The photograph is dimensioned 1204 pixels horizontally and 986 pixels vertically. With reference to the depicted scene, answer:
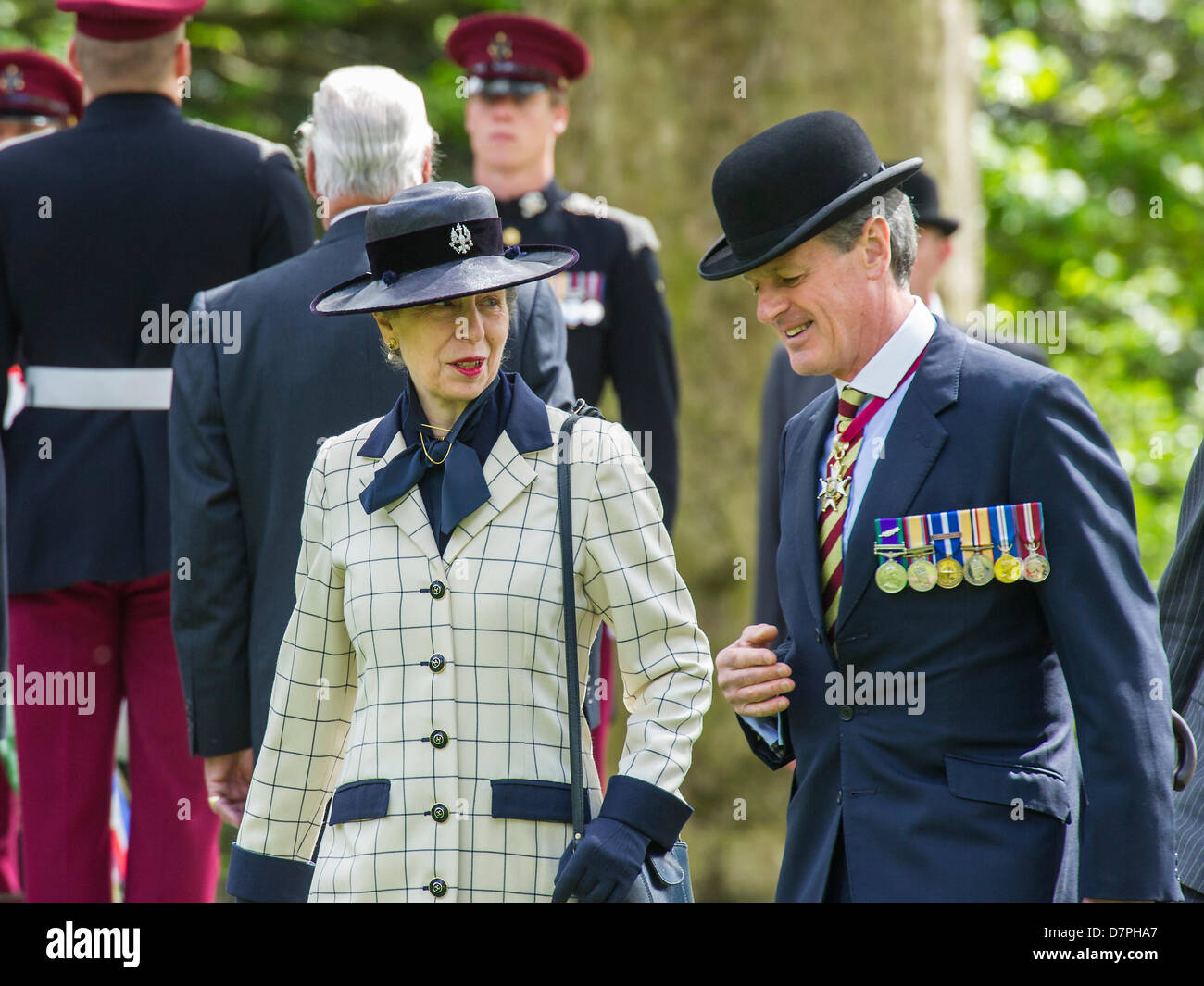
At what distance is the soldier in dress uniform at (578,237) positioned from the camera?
5.16 m

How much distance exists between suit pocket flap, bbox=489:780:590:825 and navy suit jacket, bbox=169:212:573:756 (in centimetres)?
99

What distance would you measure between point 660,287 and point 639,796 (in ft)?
9.03

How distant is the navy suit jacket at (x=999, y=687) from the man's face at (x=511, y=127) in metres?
2.63

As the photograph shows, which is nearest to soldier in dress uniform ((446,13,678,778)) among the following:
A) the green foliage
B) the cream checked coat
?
the cream checked coat

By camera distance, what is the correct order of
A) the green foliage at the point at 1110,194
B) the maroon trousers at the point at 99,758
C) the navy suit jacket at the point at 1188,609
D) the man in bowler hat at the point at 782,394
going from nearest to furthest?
the navy suit jacket at the point at 1188,609 < the maroon trousers at the point at 99,758 < the man in bowler hat at the point at 782,394 < the green foliage at the point at 1110,194

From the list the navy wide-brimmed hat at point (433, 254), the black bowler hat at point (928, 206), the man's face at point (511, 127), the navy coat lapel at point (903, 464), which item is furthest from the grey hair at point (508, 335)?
the black bowler hat at point (928, 206)

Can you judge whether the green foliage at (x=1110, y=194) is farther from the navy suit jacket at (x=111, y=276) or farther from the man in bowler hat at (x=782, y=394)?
the navy suit jacket at (x=111, y=276)

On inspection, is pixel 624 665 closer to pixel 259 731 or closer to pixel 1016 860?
pixel 1016 860

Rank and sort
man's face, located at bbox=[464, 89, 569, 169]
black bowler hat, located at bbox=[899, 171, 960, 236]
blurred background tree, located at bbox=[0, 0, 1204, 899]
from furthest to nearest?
blurred background tree, located at bbox=[0, 0, 1204, 899], black bowler hat, located at bbox=[899, 171, 960, 236], man's face, located at bbox=[464, 89, 569, 169]

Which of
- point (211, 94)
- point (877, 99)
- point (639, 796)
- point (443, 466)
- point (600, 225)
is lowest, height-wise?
point (639, 796)

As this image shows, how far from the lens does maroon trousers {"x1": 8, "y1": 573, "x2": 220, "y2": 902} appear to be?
411 centimetres

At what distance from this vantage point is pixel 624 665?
2.92m

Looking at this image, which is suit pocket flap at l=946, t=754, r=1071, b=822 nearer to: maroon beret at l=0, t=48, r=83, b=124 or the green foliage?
maroon beret at l=0, t=48, r=83, b=124
